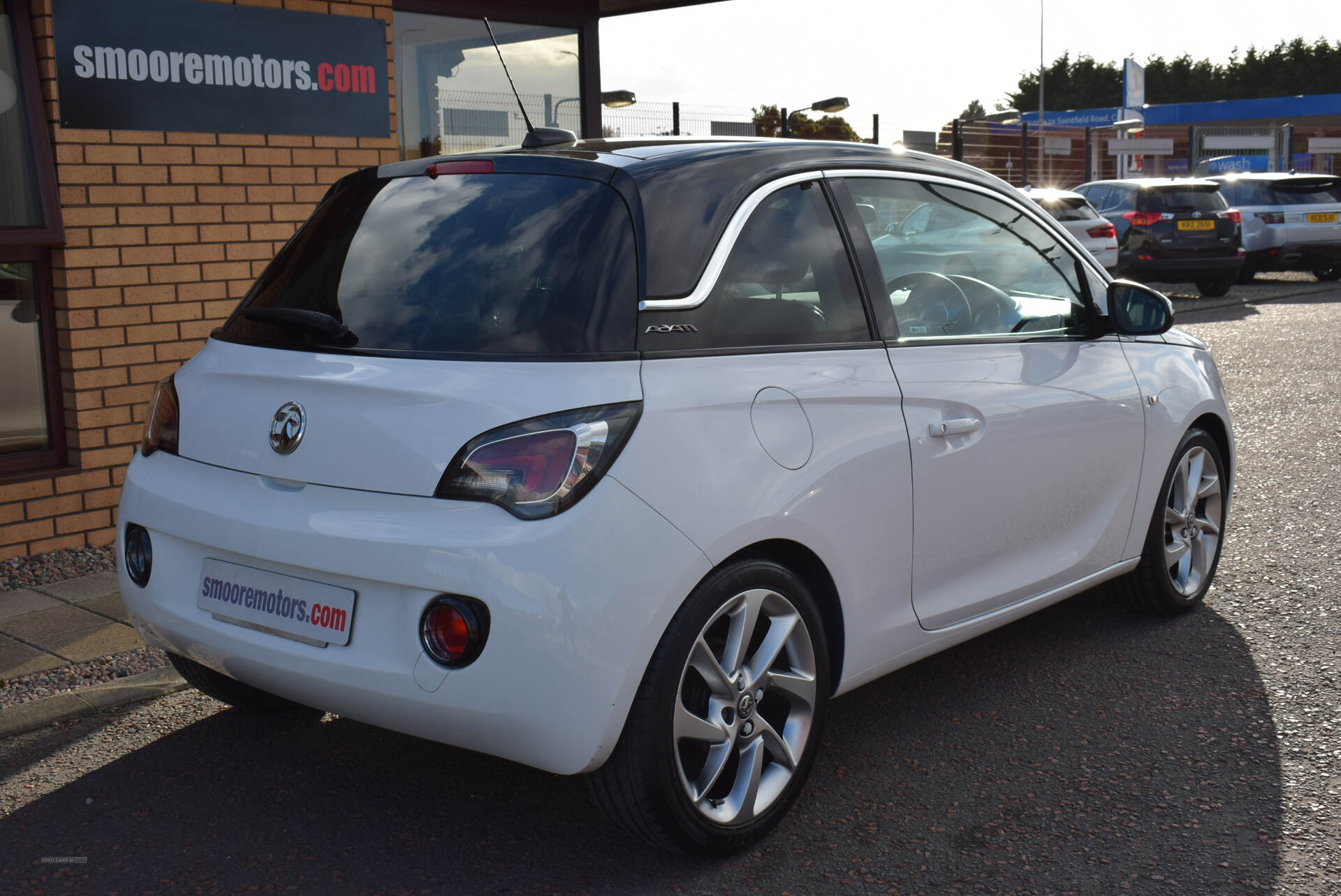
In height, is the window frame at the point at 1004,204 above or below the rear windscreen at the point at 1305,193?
below

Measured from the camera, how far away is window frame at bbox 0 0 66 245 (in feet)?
19.5

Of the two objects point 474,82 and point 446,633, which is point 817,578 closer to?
point 446,633

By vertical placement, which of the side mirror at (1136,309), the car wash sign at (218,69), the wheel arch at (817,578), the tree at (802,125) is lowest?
the wheel arch at (817,578)

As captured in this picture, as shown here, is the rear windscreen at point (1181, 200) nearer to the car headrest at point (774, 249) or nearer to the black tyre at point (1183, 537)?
the black tyre at point (1183, 537)

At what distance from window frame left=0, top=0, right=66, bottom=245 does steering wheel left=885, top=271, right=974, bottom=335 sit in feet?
13.2

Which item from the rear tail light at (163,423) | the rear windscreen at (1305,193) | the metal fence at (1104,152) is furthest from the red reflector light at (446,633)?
the metal fence at (1104,152)

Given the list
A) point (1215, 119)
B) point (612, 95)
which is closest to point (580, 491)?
point (612, 95)

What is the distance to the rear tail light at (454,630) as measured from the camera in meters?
2.78

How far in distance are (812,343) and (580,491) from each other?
2.96ft

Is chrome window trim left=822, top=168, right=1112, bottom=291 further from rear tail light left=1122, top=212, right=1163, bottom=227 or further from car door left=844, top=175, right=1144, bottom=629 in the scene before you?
rear tail light left=1122, top=212, right=1163, bottom=227

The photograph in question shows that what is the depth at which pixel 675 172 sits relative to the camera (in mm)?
3299

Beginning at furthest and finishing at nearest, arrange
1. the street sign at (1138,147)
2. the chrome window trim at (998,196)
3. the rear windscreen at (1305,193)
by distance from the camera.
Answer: the street sign at (1138,147), the rear windscreen at (1305,193), the chrome window trim at (998,196)

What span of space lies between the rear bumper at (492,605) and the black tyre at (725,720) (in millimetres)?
91

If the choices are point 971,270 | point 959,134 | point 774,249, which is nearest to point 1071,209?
point 959,134
